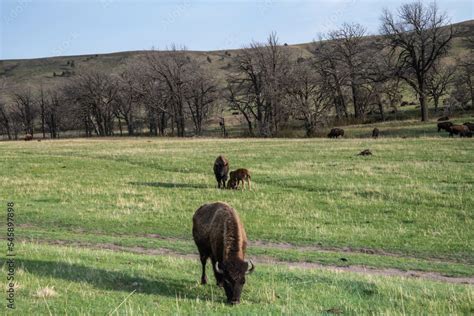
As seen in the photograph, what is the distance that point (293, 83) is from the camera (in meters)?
76.5

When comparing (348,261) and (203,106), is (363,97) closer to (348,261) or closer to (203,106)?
(203,106)

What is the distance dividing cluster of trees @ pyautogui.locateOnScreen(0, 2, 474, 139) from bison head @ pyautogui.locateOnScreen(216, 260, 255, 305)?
63656 millimetres

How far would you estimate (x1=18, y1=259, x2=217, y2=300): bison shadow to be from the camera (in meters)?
8.75

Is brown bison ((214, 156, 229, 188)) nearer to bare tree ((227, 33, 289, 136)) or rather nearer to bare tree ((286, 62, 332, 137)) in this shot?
bare tree ((286, 62, 332, 137))

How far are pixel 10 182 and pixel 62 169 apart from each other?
6.31 metres

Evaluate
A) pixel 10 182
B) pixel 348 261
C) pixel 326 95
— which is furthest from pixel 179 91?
pixel 348 261

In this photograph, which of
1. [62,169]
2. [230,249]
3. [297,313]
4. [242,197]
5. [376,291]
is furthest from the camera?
[62,169]

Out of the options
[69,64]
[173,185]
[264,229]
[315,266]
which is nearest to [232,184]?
[173,185]

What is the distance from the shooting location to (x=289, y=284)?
9.52 m

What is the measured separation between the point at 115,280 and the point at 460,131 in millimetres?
47316

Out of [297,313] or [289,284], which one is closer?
[297,313]

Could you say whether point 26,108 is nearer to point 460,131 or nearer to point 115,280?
point 460,131

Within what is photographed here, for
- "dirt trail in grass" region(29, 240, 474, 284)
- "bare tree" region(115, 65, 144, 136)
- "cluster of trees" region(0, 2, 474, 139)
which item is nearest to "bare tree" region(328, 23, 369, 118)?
"cluster of trees" region(0, 2, 474, 139)

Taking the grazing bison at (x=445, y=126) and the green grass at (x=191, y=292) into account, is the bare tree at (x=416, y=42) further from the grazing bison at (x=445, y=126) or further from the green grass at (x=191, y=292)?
the green grass at (x=191, y=292)
